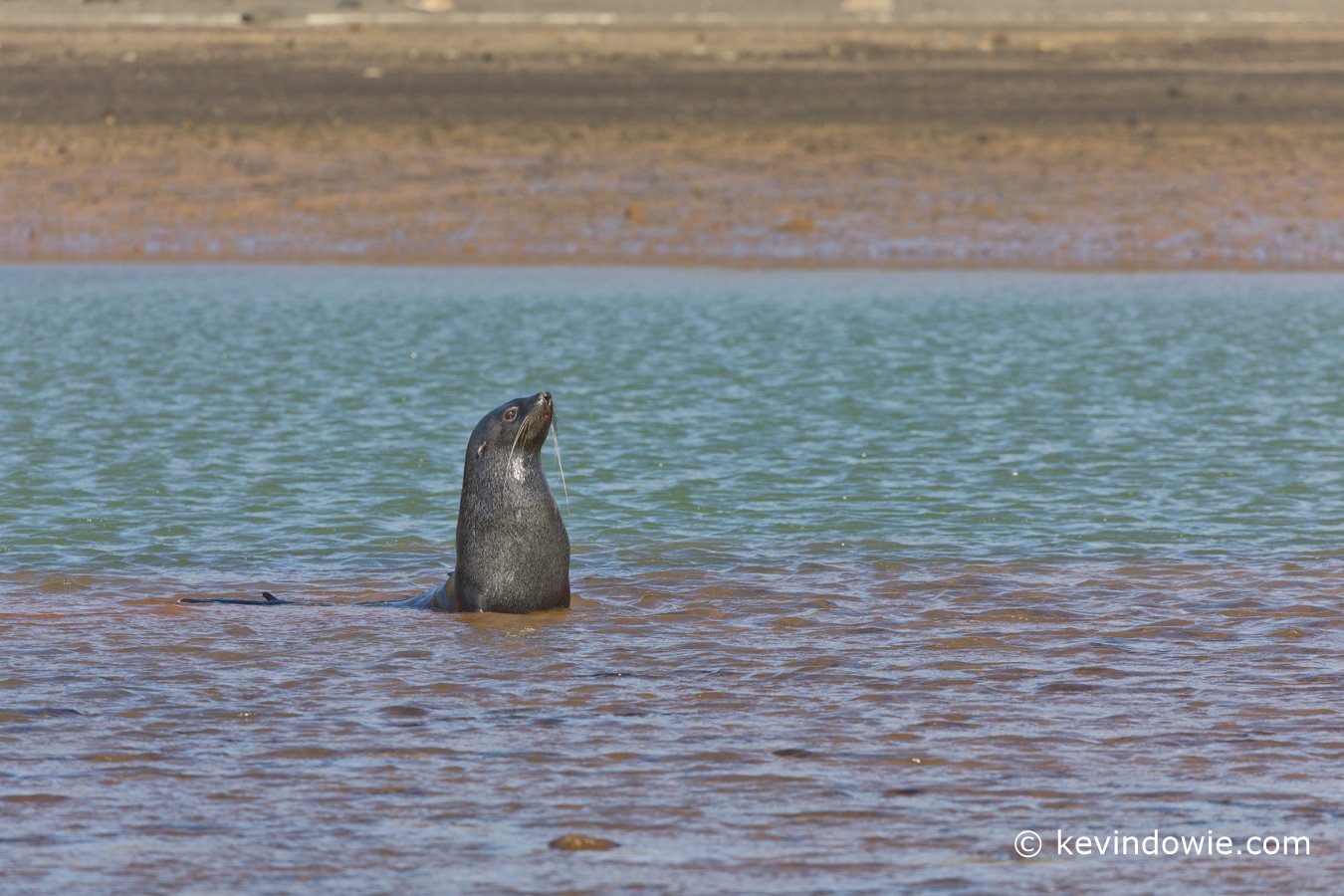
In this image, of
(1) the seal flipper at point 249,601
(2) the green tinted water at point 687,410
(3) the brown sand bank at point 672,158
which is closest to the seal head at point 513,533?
(1) the seal flipper at point 249,601

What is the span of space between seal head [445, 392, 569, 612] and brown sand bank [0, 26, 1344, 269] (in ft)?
40.1

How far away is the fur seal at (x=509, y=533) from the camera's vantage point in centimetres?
803

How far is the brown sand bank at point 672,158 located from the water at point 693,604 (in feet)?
11.5

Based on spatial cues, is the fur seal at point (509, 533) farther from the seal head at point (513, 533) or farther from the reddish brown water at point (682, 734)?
the reddish brown water at point (682, 734)

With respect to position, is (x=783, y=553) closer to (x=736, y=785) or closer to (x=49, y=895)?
(x=736, y=785)

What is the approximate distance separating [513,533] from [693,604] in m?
0.78

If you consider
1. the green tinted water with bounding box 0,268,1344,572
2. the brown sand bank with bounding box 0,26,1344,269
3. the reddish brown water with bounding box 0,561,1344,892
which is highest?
the brown sand bank with bounding box 0,26,1344,269

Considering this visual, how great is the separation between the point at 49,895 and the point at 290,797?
0.86 meters

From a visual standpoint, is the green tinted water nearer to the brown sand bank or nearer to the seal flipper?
the seal flipper

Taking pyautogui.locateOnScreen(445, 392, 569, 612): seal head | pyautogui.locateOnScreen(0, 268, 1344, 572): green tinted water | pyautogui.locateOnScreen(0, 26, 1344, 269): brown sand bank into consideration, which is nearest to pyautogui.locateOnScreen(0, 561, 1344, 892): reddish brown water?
pyautogui.locateOnScreen(445, 392, 569, 612): seal head

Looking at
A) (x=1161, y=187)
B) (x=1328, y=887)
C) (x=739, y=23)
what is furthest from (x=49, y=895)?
(x=739, y=23)

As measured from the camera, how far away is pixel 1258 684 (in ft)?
22.4

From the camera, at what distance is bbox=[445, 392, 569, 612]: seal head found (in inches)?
316

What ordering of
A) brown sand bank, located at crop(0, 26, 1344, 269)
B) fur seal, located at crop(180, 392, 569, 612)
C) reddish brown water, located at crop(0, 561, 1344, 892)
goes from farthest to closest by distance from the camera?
→ brown sand bank, located at crop(0, 26, 1344, 269) → fur seal, located at crop(180, 392, 569, 612) → reddish brown water, located at crop(0, 561, 1344, 892)
